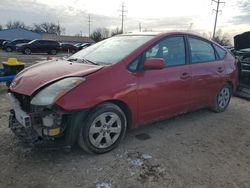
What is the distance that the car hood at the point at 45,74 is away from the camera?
3246mm

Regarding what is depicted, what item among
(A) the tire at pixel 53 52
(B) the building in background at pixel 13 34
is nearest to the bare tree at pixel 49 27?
(B) the building in background at pixel 13 34

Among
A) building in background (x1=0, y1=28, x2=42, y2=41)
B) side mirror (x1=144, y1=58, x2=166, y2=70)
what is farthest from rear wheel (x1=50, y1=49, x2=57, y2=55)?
building in background (x1=0, y1=28, x2=42, y2=41)

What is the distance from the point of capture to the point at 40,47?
87.6 ft

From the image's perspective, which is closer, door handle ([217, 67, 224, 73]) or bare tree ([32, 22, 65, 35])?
door handle ([217, 67, 224, 73])

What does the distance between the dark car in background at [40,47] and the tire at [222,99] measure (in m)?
24.0

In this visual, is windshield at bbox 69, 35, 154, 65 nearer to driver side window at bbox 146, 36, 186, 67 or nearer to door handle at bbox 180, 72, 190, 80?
driver side window at bbox 146, 36, 186, 67

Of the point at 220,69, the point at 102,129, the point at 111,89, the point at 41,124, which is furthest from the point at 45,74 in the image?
the point at 220,69

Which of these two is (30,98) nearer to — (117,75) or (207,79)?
(117,75)

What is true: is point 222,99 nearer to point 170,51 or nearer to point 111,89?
point 170,51

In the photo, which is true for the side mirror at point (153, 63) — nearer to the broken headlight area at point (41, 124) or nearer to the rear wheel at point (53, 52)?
the broken headlight area at point (41, 124)

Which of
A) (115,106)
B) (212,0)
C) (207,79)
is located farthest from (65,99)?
(212,0)

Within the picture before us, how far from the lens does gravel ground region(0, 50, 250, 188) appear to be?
2955 mm

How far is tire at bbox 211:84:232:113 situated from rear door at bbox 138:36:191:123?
1139 millimetres

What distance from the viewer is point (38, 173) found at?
10.00ft
